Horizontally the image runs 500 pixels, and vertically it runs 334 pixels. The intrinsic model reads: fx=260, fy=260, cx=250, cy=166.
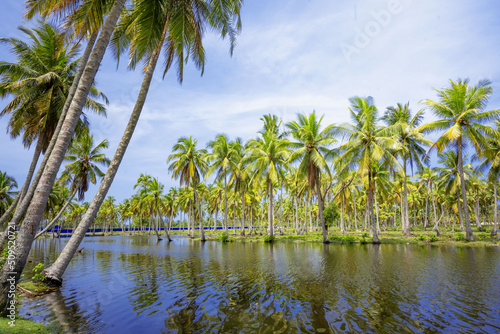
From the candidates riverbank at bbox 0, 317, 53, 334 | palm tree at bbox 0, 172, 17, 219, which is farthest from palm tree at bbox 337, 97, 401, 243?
palm tree at bbox 0, 172, 17, 219

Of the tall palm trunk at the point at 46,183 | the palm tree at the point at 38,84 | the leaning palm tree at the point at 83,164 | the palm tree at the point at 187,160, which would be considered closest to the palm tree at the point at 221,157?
the palm tree at the point at 187,160

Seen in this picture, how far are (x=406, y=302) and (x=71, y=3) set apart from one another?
1512 centimetres

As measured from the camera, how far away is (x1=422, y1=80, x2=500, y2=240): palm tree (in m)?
23.2

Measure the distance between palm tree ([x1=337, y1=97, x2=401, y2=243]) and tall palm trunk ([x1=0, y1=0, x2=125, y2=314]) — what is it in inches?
898

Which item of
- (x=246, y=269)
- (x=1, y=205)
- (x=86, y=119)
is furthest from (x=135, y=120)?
(x=1, y=205)

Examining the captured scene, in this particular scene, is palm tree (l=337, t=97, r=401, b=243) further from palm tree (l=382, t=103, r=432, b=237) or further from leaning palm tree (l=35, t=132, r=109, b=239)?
leaning palm tree (l=35, t=132, r=109, b=239)

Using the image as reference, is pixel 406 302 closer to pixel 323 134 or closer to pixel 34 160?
pixel 34 160

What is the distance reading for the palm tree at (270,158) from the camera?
30.1 metres

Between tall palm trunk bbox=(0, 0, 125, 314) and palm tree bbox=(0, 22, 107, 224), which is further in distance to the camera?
palm tree bbox=(0, 22, 107, 224)

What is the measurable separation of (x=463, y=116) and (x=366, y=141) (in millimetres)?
8485

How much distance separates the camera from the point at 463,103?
23984mm

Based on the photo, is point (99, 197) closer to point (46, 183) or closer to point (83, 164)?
point (46, 183)

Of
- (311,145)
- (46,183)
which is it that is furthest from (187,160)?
(46,183)

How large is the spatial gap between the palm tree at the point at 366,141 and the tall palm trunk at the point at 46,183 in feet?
74.9
